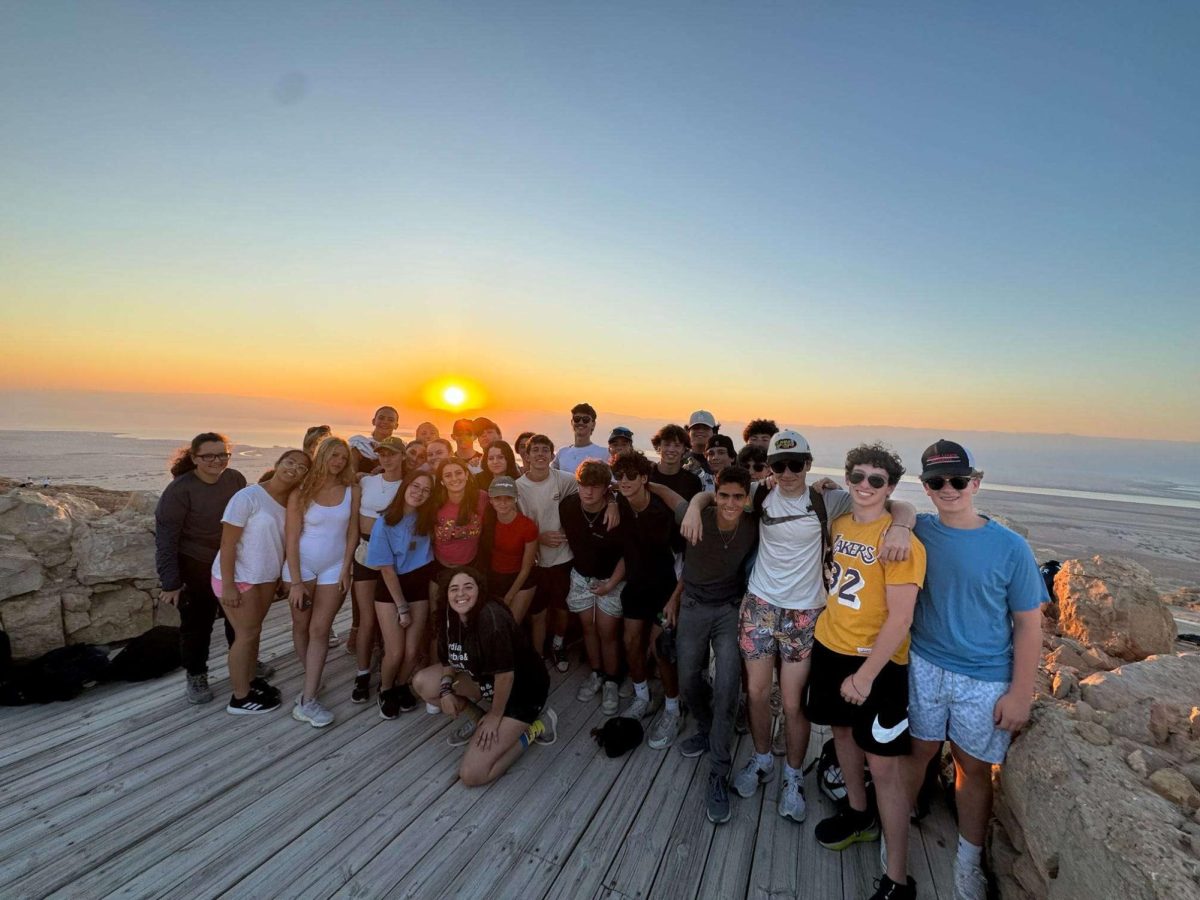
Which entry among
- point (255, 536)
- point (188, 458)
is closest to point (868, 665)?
point (255, 536)

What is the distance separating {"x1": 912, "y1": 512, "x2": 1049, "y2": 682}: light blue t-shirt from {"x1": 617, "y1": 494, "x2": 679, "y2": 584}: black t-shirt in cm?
203

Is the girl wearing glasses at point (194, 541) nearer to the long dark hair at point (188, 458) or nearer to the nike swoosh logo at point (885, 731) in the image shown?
the long dark hair at point (188, 458)

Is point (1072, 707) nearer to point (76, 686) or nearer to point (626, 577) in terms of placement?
point (626, 577)

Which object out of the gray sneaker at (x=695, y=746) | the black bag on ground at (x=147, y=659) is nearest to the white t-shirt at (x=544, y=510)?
the gray sneaker at (x=695, y=746)

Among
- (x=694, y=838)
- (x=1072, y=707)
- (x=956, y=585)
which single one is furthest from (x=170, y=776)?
(x=1072, y=707)

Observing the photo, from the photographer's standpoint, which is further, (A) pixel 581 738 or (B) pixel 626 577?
(B) pixel 626 577

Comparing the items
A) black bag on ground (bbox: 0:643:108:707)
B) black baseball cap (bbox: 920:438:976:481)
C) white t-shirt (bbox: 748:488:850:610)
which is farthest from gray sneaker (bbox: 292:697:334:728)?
black baseball cap (bbox: 920:438:976:481)

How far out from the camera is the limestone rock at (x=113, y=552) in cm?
531

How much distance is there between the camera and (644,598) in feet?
13.8

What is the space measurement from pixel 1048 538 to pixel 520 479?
72.2 ft

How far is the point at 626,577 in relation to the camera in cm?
436

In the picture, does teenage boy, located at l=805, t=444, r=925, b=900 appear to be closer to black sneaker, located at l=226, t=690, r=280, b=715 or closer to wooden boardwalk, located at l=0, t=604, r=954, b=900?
wooden boardwalk, located at l=0, t=604, r=954, b=900

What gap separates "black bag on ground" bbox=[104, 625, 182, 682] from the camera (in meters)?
4.61

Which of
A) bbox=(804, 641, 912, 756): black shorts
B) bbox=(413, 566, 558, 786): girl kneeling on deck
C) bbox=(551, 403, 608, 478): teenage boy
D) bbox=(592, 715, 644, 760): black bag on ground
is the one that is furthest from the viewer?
bbox=(551, 403, 608, 478): teenage boy
